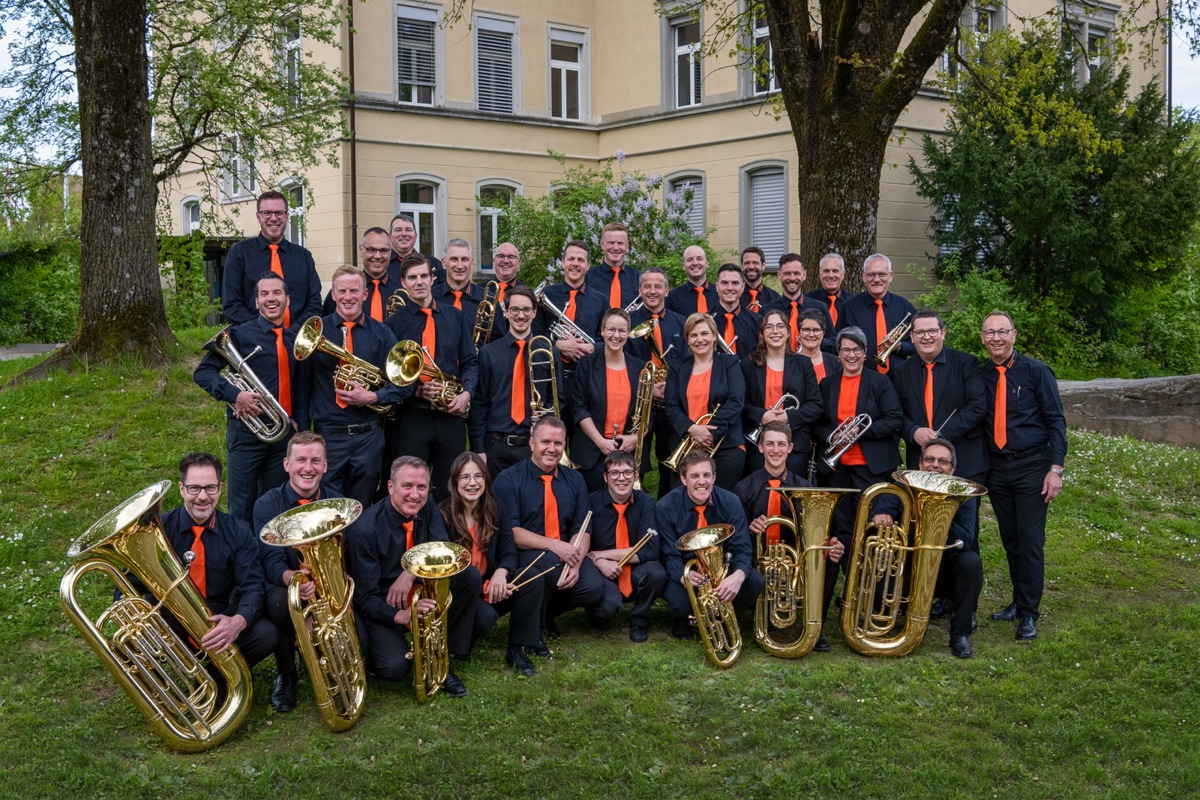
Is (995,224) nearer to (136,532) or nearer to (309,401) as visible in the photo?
(309,401)

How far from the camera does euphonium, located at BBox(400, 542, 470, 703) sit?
16.8 feet

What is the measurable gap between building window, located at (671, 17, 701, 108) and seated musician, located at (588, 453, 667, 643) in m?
15.5

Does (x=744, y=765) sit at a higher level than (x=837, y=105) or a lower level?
lower

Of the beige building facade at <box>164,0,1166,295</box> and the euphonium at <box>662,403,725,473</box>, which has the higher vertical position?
the beige building facade at <box>164,0,1166,295</box>

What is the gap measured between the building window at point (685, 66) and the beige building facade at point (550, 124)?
0.04m

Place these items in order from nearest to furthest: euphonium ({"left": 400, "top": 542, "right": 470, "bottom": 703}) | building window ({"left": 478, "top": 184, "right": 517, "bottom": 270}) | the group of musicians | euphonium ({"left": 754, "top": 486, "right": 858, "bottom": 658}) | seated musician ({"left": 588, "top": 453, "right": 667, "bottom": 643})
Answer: euphonium ({"left": 400, "top": 542, "right": 470, "bottom": 703}) → the group of musicians → euphonium ({"left": 754, "top": 486, "right": 858, "bottom": 658}) → seated musician ({"left": 588, "top": 453, "right": 667, "bottom": 643}) → building window ({"left": 478, "top": 184, "right": 517, "bottom": 270})

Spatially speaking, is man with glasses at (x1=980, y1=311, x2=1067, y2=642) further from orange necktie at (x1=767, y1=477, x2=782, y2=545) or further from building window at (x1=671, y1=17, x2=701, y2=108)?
building window at (x1=671, y1=17, x2=701, y2=108)

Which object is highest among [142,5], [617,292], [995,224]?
[142,5]

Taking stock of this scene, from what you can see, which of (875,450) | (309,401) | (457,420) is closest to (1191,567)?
(875,450)

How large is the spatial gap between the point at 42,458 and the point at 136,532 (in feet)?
14.0

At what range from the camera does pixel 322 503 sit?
498 centimetres

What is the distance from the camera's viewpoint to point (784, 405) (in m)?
6.83

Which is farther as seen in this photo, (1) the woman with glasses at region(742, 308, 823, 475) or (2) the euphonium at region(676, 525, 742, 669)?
A: (1) the woman with glasses at region(742, 308, 823, 475)

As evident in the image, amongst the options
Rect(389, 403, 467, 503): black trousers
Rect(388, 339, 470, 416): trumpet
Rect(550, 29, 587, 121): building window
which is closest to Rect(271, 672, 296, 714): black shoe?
Answer: Rect(389, 403, 467, 503): black trousers
